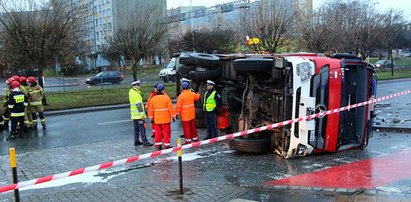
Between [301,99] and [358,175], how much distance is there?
66.1 inches

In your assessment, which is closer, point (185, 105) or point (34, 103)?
point (185, 105)

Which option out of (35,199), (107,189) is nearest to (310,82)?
→ (107,189)

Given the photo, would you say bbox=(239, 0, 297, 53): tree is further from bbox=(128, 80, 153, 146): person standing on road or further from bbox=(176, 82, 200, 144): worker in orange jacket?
bbox=(128, 80, 153, 146): person standing on road

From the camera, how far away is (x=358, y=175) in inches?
269

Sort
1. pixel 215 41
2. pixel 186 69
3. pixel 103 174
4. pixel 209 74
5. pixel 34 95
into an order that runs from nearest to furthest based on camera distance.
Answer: pixel 103 174 → pixel 209 74 → pixel 186 69 → pixel 34 95 → pixel 215 41

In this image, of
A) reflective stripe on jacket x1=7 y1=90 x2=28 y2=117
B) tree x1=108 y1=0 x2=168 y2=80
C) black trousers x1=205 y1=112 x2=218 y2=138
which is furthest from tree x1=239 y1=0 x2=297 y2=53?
reflective stripe on jacket x1=7 y1=90 x2=28 y2=117

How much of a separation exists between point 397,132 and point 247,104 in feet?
13.7

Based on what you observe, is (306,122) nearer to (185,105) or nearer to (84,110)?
(185,105)

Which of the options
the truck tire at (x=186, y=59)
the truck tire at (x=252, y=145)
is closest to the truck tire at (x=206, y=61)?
the truck tire at (x=186, y=59)

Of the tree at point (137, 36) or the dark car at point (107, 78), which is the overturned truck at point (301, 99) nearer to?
the tree at point (137, 36)

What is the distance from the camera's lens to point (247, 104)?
29.5 feet

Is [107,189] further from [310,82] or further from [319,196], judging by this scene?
[310,82]

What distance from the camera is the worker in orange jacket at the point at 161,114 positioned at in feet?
29.9

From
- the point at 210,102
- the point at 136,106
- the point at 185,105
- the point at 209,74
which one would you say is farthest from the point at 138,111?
the point at 209,74
